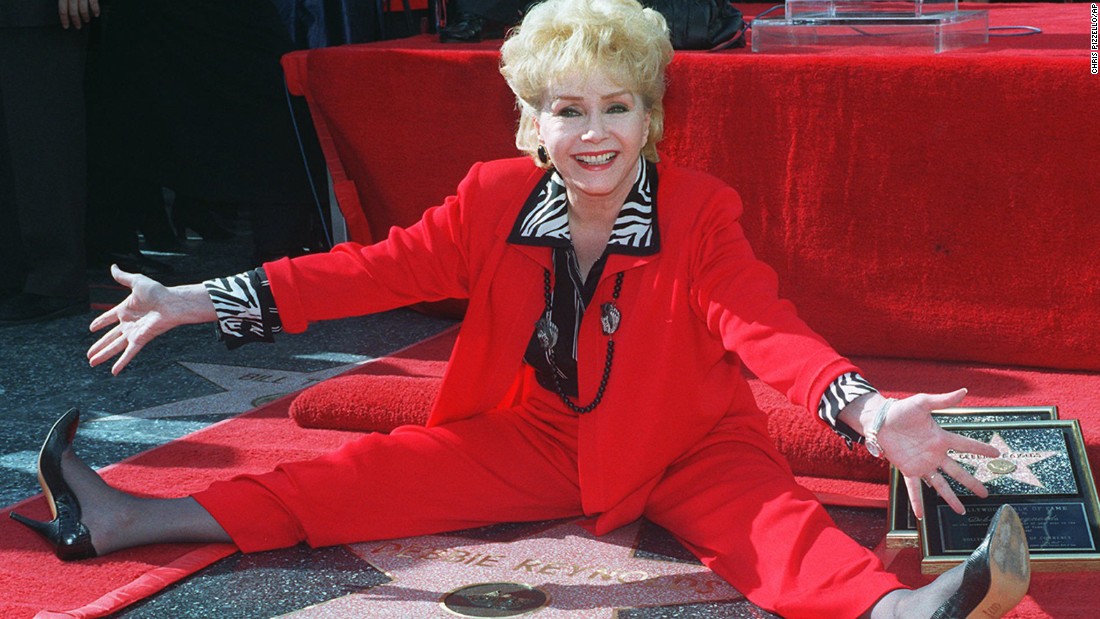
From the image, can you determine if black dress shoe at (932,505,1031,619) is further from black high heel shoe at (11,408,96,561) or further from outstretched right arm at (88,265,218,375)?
black high heel shoe at (11,408,96,561)

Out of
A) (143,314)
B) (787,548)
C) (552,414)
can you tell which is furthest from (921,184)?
(143,314)

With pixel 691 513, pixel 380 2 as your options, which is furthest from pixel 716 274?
pixel 380 2

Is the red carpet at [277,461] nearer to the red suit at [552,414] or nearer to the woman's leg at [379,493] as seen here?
the woman's leg at [379,493]

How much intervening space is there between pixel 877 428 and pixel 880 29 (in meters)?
1.74

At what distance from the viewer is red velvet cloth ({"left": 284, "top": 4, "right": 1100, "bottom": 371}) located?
8.75 feet

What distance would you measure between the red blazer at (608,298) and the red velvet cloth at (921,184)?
0.77 m

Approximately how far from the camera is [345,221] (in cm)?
361

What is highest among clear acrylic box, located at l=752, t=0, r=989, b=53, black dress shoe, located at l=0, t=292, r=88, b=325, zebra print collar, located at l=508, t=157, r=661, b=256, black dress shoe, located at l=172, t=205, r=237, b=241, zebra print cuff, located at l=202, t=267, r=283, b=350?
clear acrylic box, located at l=752, t=0, r=989, b=53

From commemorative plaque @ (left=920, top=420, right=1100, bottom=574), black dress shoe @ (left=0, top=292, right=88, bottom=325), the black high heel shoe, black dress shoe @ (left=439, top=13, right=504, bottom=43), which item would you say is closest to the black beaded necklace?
commemorative plaque @ (left=920, top=420, right=1100, bottom=574)

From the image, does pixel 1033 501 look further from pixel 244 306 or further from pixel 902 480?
pixel 244 306

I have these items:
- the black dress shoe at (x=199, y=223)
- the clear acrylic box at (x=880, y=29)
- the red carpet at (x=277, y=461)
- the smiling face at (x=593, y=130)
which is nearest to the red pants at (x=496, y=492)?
the red carpet at (x=277, y=461)

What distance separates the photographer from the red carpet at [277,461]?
1.96 m

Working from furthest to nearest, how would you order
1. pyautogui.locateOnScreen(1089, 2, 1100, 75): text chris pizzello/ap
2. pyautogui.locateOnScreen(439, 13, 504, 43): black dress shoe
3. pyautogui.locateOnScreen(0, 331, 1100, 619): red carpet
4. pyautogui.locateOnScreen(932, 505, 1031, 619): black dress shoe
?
pyautogui.locateOnScreen(439, 13, 504, 43): black dress shoe, pyautogui.locateOnScreen(1089, 2, 1100, 75): text chris pizzello/ap, pyautogui.locateOnScreen(0, 331, 1100, 619): red carpet, pyautogui.locateOnScreen(932, 505, 1031, 619): black dress shoe

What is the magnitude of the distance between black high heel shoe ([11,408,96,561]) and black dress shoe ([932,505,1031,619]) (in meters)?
1.38
